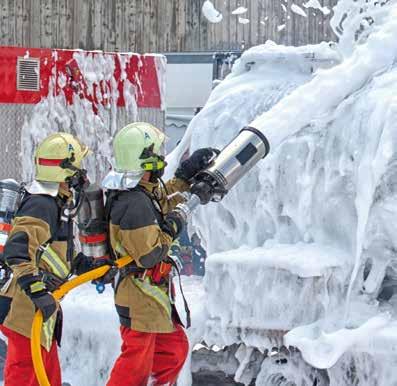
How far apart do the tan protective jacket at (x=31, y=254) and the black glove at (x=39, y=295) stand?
0.12ft

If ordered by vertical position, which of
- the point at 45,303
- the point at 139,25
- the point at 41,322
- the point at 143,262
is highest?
the point at 139,25

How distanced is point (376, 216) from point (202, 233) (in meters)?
1.12

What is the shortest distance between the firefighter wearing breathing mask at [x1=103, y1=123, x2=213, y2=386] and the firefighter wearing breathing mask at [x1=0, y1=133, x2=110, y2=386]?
0.23m

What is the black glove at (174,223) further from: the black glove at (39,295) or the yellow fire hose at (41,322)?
the black glove at (39,295)

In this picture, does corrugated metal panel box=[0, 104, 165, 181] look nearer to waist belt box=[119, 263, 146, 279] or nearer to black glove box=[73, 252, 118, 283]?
black glove box=[73, 252, 118, 283]

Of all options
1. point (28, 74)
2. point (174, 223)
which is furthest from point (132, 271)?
point (28, 74)

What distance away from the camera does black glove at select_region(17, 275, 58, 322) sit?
3912mm

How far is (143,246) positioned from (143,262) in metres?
0.08

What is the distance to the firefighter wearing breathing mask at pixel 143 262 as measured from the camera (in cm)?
409

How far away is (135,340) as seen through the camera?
4277mm

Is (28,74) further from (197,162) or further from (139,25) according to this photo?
(139,25)

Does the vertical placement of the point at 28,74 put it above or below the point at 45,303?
above

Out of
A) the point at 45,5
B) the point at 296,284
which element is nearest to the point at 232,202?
the point at 296,284

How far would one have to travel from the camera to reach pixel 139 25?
50.9ft
